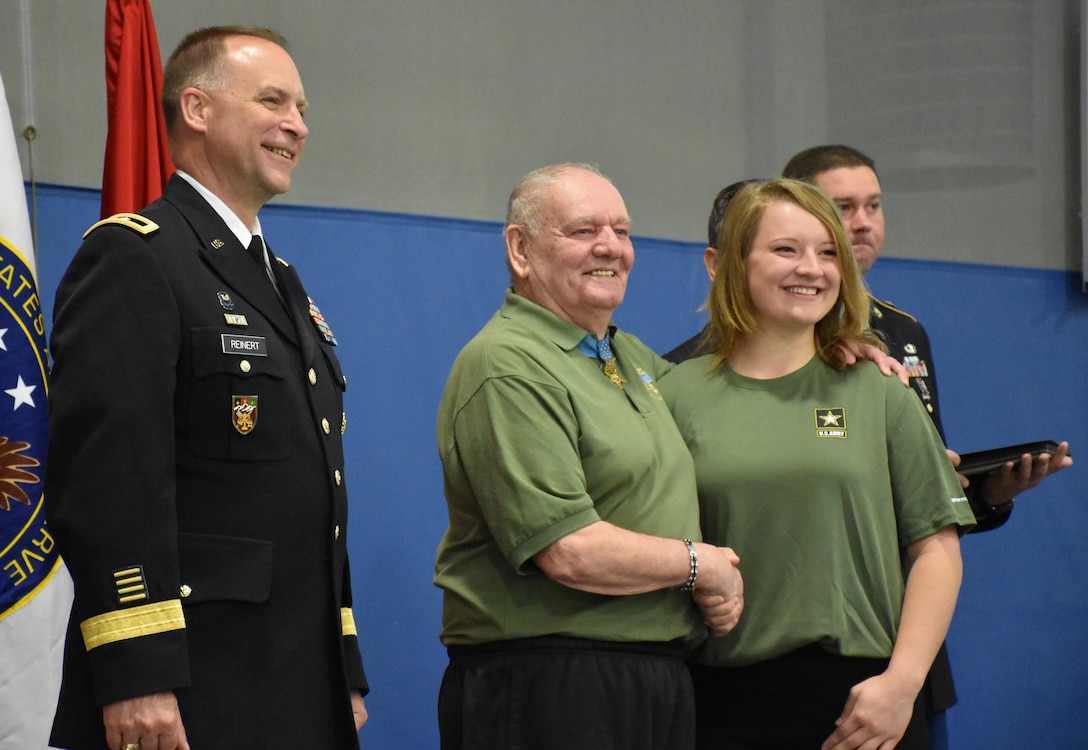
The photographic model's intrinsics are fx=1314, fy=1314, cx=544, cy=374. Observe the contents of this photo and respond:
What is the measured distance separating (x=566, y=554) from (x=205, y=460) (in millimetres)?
521

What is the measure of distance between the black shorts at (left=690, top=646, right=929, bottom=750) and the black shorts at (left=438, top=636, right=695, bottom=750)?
0.10 metres

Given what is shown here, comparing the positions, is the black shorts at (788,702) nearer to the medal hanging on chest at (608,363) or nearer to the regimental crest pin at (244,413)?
the medal hanging on chest at (608,363)

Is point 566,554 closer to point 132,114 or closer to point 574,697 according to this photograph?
point 574,697

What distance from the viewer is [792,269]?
2.17m

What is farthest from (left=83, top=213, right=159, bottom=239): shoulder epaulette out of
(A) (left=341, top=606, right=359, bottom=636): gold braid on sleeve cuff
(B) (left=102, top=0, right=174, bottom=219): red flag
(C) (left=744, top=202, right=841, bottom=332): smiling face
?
(C) (left=744, top=202, right=841, bottom=332): smiling face

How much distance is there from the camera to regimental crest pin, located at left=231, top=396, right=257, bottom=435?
175cm

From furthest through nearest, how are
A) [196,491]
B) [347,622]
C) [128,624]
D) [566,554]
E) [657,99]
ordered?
[657,99]
[347,622]
[566,554]
[196,491]
[128,624]

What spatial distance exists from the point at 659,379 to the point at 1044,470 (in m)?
0.77

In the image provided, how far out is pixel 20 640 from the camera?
240 centimetres

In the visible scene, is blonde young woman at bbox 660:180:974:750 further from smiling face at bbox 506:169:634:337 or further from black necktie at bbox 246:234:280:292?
black necktie at bbox 246:234:280:292

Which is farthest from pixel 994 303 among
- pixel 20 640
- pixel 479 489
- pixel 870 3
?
pixel 20 640

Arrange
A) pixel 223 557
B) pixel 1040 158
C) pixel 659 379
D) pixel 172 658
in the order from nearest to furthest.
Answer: pixel 172 658 < pixel 223 557 < pixel 659 379 < pixel 1040 158

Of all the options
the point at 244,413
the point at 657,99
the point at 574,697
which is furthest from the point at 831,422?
Result: the point at 657,99

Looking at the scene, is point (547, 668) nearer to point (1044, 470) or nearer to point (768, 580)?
point (768, 580)
